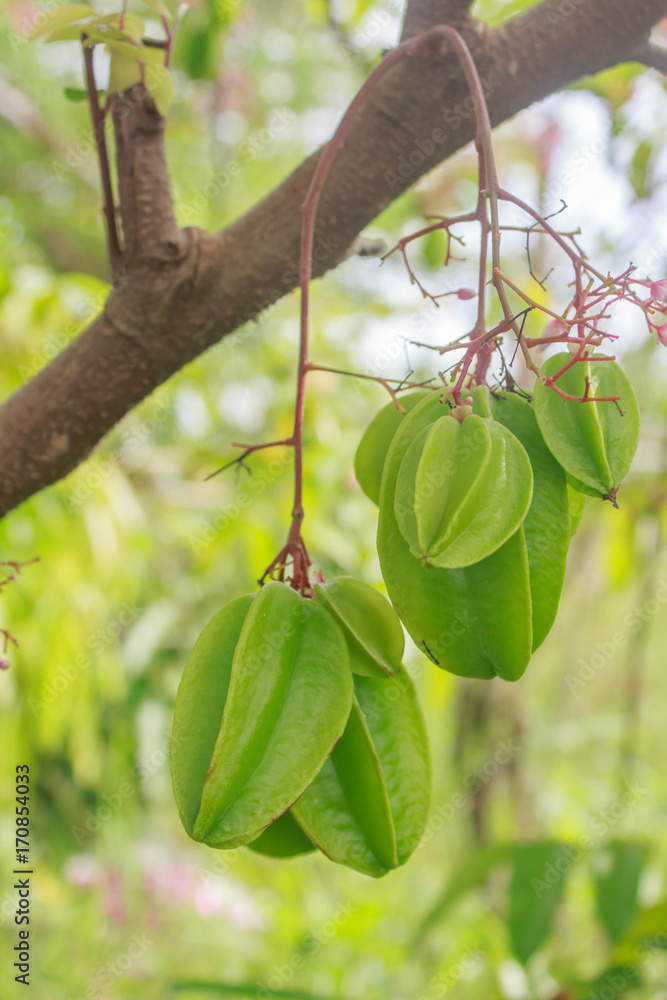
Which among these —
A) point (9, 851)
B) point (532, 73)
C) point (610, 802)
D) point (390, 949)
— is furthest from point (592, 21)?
point (610, 802)

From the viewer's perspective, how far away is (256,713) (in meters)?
0.43

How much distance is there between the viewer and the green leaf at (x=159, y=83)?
617 millimetres

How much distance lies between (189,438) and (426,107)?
8.01ft

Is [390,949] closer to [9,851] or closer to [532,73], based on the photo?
[9,851]

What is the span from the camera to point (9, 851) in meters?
2.26

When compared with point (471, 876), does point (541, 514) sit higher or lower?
higher

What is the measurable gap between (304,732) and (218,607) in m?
2.25

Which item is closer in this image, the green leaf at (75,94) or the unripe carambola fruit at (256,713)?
the unripe carambola fruit at (256,713)
